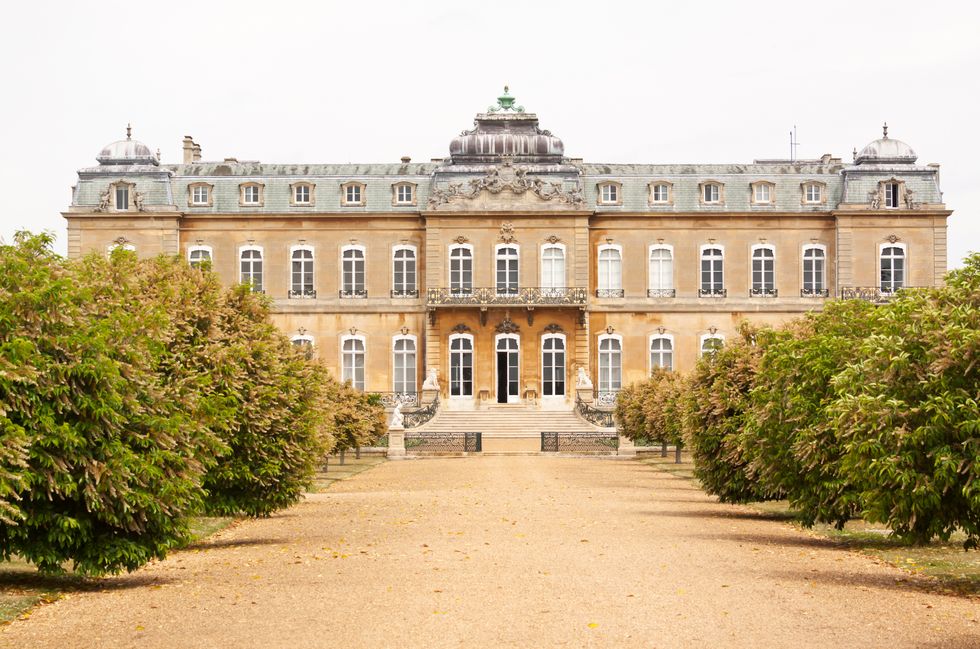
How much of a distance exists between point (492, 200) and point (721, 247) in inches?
307

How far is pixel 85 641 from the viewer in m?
9.31

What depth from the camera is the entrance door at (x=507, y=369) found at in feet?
158

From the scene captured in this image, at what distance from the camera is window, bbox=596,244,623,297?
48969mm

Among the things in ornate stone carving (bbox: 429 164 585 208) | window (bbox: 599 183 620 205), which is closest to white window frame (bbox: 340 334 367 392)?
ornate stone carving (bbox: 429 164 585 208)

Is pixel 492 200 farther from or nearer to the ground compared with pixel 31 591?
farther from the ground

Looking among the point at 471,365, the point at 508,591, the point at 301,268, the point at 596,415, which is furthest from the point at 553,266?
the point at 508,591

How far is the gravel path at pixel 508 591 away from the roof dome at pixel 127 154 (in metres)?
32.1

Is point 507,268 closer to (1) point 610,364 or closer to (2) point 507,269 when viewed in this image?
(2) point 507,269

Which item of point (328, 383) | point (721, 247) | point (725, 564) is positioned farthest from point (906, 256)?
point (725, 564)

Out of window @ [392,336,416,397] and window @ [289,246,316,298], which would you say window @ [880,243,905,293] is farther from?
window @ [289,246,316,298]

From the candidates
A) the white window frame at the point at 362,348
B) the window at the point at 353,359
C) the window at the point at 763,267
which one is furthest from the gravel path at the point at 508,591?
the window at the point at 763,267

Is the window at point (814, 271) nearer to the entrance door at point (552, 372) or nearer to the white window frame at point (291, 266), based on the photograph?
the entrance door at point (552, 372)

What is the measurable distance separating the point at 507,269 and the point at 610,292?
3.57 m

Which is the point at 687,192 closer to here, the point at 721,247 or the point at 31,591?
the point at 721,247
